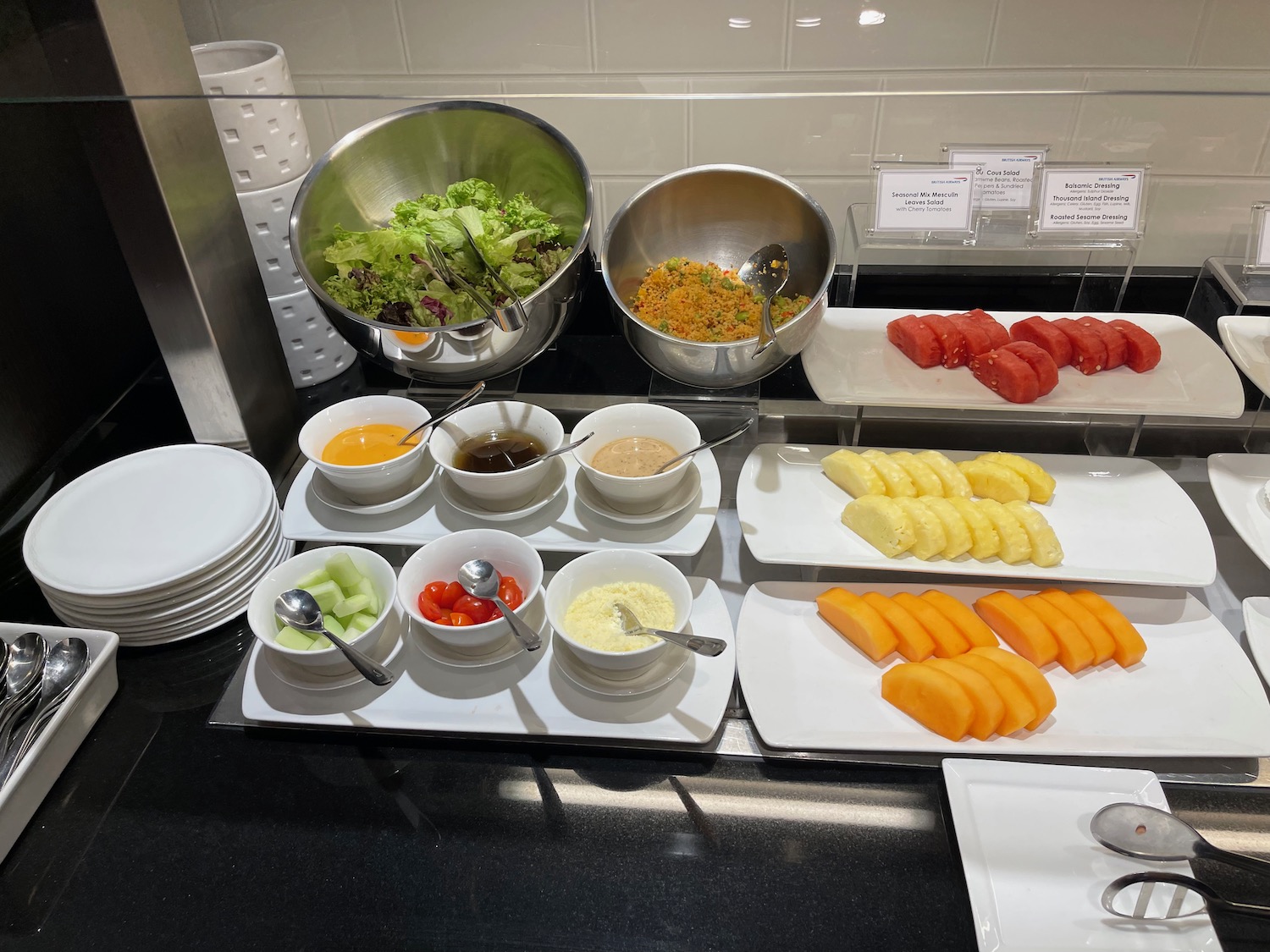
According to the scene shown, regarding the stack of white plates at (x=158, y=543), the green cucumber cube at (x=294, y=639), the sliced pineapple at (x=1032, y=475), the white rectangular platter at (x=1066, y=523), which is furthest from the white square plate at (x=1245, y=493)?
the stack of white plates at (x=158, y=543)

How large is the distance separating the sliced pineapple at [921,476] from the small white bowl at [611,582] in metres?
0.46

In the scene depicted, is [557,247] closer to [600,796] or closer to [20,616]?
[600,796]

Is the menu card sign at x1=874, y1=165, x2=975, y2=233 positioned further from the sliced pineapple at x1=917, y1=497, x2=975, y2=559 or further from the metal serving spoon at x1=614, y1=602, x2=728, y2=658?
the metal serving spoon at x1=614, y1=602, x2=728, y2=658

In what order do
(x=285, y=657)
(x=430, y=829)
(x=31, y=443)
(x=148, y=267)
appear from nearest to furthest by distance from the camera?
(x=430, y=829) < (x=285, y=657) < (x=148, y=267) < (x=31, y=443)

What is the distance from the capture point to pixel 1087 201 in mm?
1514

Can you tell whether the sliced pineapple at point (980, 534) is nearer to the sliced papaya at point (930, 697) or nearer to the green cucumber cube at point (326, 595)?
the sliced papaya at point (930, 697)

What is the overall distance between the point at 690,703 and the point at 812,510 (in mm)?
400

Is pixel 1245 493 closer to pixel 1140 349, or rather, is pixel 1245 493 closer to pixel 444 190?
pixel 1140 349

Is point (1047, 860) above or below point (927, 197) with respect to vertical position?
below

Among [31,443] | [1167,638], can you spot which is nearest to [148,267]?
[31,443]

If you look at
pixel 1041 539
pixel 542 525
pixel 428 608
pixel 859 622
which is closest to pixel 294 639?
pixel 428 608

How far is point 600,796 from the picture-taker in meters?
1.16

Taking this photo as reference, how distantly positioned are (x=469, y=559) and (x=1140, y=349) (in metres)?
Result: 1.17

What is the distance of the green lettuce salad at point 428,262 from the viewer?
57.2 inches
